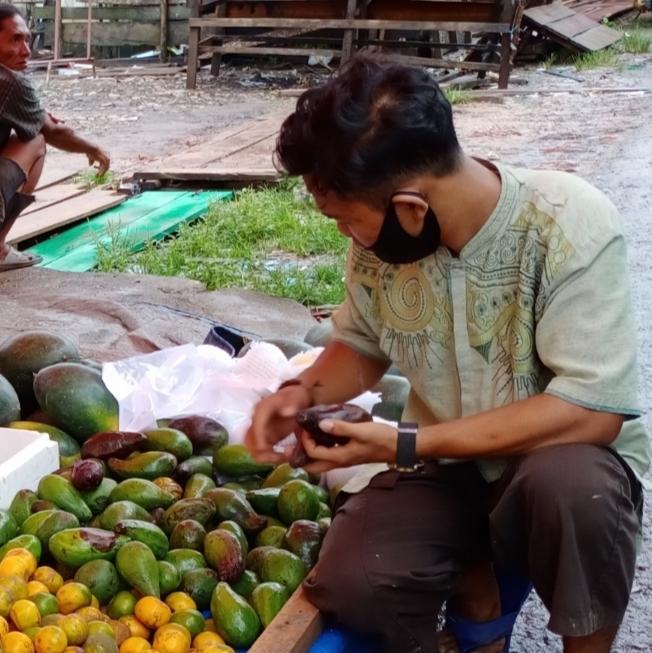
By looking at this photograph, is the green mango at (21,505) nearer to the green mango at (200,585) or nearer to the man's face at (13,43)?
the green mango at (200,585)

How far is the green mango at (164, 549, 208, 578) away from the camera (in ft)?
7.51

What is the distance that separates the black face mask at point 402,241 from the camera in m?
2.01

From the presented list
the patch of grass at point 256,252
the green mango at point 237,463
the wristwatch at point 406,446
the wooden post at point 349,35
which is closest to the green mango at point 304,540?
the green mango at point 237,463

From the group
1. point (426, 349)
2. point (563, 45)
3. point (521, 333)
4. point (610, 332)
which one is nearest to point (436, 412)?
point (426, 349)

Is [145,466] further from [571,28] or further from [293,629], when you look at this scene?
[571,28]

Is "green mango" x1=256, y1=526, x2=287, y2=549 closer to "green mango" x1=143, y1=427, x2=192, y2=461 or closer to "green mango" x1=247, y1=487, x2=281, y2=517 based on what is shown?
"green mango" x1=247, y1=487, x2=281, y2=517

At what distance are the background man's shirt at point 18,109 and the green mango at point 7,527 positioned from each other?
347 cm

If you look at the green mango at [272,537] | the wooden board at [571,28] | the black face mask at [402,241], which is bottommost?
the green mango at [272,537]

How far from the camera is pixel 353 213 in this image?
1.99m

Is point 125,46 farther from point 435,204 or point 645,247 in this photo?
point 435,204

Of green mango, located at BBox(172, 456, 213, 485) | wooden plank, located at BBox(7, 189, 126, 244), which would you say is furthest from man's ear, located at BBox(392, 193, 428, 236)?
wooden plank, located at BBox(7, 189, 126, 244)

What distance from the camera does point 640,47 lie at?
17.1 metres

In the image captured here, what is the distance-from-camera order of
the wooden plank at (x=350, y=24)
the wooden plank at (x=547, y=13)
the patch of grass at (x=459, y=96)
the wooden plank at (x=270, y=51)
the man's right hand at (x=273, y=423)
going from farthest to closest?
the wooden plank at (x=547, y=13) < the wooden plank at (x=270, y=51) < the wooden plank at (x=350, y=24) < the patch of grass at (x=459, y=96) < the man's right hand at (x=273, y=423)

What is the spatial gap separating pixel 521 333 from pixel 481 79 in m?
13.0
